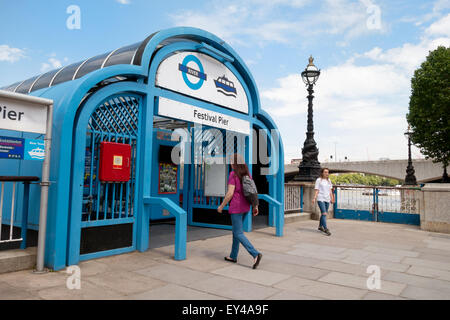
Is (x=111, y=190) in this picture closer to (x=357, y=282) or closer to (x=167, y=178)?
(x=357, y=282)

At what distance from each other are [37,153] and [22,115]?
52 cm

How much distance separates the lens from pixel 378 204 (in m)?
11.4

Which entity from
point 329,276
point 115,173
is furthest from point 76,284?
point 329,276

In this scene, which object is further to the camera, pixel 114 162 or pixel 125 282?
pixel 114 162

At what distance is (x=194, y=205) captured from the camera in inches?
351

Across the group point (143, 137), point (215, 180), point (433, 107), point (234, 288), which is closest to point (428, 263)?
point (234, 288)

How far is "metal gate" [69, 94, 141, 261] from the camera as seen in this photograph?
16.8ft

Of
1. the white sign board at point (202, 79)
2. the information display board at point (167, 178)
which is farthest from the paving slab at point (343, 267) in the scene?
the information display board at point (167, 178)

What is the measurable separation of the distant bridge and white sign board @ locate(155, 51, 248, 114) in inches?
1446

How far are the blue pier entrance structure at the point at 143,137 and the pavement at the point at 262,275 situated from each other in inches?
18.4

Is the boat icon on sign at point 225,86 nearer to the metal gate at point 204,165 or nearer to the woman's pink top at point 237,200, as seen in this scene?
the metal gate at point 204,165

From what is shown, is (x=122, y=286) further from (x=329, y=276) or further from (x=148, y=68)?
(x=148, y=68)

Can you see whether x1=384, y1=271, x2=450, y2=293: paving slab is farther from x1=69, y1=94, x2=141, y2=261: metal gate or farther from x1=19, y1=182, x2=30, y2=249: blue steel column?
x1=19, y1=182, x2=30, y2=249: blue steel column
